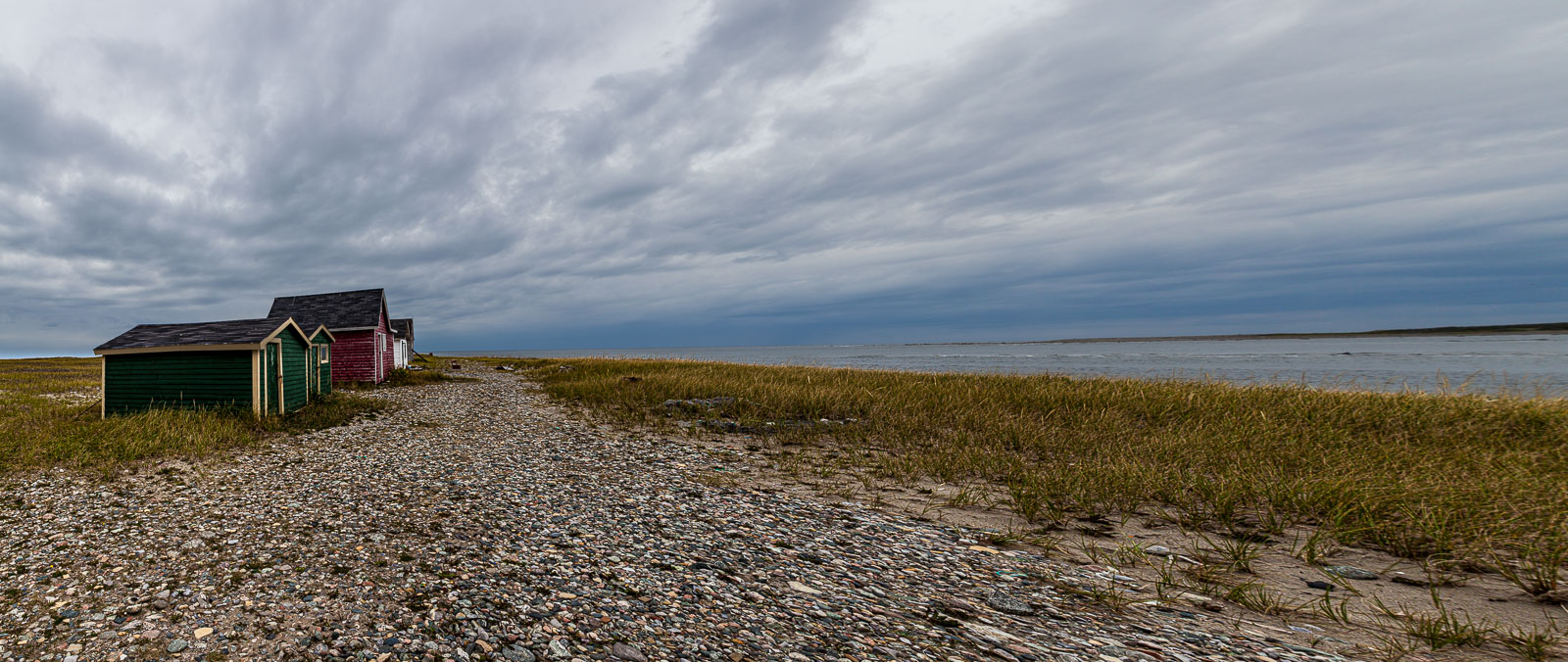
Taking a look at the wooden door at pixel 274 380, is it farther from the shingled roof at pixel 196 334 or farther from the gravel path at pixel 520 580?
the gravel path at pixel 520 580

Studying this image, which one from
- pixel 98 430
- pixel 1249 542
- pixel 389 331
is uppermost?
pixel 389 331

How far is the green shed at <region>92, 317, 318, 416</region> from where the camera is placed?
14.5 m

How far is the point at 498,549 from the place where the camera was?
5.66m

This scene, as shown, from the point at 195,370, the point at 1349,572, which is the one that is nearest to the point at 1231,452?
the point at 1349,572

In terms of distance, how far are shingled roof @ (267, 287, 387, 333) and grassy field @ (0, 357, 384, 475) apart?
11.6 m

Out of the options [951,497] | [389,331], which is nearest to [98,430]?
[951,497]

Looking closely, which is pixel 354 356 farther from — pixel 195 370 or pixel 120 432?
pixel 120 432

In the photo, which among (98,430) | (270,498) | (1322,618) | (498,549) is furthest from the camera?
(98,430)

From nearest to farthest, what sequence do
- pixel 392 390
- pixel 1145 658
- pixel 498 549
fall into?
pixel 1145 658 → pixel 498 549 → pixel 392 390

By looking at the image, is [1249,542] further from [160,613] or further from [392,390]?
[392,390]

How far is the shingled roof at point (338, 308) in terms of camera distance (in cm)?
2820

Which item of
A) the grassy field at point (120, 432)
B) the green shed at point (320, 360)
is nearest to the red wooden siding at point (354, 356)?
the green shed at point (320, 360)

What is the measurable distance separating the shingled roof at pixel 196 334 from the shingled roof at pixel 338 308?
12.2 m

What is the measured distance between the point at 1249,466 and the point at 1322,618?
14.3 feet
